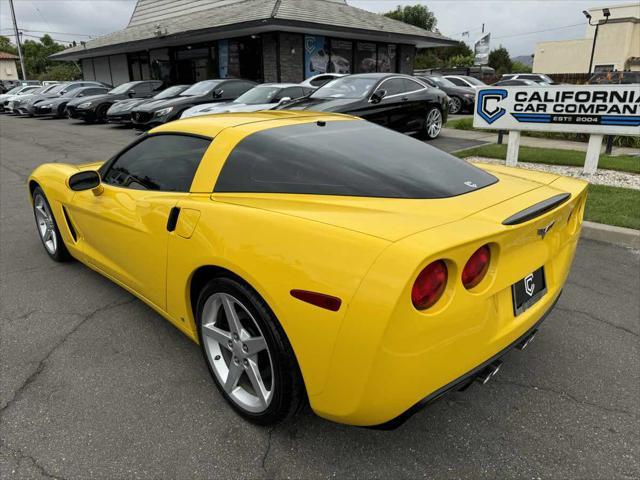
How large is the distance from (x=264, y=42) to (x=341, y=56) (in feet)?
13.3

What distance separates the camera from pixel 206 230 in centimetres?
231

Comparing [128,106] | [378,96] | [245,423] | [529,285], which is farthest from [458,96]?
[245,423]

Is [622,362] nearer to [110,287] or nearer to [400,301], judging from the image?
[400,301]

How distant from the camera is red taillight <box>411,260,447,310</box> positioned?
5.58 ft

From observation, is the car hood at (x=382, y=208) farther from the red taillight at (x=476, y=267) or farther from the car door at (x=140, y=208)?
the car door at (x=140, y=208)

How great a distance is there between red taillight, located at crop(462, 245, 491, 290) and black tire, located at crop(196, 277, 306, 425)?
76 cm

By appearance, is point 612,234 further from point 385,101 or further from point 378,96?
point 385,101

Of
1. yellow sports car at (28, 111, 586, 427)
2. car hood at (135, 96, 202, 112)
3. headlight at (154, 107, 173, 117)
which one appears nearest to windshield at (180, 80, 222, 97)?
car hood at (135, 96, 202, 112)

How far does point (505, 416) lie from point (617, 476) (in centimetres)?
51

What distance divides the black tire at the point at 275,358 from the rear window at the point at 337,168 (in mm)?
505

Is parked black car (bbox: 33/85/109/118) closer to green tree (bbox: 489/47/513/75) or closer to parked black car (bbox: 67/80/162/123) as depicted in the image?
parked black car (bbox: 67/80/162/123)

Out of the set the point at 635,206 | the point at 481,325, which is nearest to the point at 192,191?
the point at 481,325

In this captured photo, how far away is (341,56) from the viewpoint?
22422mm

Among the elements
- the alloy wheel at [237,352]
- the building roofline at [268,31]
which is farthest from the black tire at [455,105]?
the alloy wheel at [237,352]
